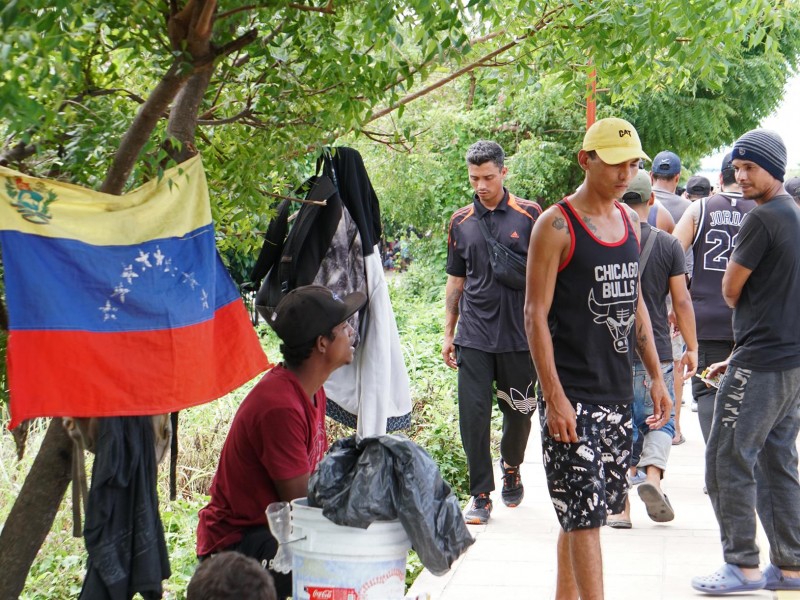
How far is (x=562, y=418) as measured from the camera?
4305 millimetres

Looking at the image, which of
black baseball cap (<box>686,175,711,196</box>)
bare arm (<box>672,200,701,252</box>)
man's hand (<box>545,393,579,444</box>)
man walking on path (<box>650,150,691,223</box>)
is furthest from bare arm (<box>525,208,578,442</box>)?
black baseball cap (<box>686,175,711,196</box>)

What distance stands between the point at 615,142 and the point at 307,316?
1.51 m

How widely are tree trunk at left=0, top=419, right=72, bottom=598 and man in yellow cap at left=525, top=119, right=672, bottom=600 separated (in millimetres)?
1936

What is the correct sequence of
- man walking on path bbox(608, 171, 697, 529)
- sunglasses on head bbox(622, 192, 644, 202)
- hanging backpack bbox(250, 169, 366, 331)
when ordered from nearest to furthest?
hanging backpack bbox(250, 169, 366, 331)
man walking on path bbox(608, 171, 697, 529)
sunglasses on head bbox(622, 192, 644, 202)

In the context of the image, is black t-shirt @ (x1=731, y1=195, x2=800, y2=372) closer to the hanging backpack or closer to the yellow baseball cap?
the yellow baseball cap

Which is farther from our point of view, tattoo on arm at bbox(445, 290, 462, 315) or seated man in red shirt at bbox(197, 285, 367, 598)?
tattoo on arm at bbox(445, 290, 462, 315)

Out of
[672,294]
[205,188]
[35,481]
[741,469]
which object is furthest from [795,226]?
[35,481]

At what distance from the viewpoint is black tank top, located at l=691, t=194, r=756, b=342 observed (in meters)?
7.27

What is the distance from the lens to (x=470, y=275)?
22.9 ft

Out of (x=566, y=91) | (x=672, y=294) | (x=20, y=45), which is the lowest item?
(x=672, y=294)

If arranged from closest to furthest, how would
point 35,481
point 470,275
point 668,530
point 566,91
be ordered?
1. point 35,481
2. point 566,91
3. point 668,530
4. point 470,275

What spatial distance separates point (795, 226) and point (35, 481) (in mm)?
3693

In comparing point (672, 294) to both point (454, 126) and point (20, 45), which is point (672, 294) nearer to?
point (20, 45)

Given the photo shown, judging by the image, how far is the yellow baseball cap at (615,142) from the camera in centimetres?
438
